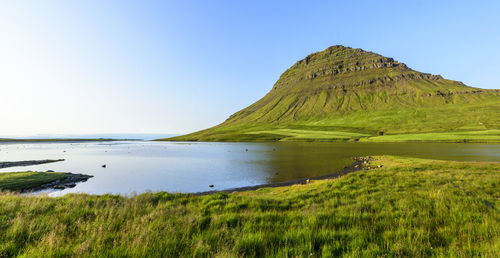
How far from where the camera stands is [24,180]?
29312 millimetres

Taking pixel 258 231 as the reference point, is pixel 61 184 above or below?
below

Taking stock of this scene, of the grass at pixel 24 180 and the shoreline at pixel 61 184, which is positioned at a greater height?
the grass at pixel 24 180

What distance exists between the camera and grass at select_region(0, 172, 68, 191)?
26500 mm

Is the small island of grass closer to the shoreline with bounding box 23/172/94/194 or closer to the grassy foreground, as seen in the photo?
the shoreline with bounding box 23/172/94/194

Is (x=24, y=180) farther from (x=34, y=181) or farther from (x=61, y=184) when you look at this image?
(x=61, y=184)

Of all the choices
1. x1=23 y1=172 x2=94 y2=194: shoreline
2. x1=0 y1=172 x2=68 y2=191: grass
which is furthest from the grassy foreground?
x1=0 y1=172 x2=68 y2=191: grass

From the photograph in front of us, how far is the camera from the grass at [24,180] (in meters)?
26.5

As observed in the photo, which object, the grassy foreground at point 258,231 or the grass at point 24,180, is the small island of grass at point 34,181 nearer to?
the grass at point 24,180

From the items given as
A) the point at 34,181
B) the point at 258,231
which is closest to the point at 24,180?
the point at 34,181

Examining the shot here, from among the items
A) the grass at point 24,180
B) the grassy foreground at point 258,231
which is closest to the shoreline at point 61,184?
the grass at point 24,180

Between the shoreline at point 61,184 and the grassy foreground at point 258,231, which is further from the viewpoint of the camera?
the shoreline at point 61,184

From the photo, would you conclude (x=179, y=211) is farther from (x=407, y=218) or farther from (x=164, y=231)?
(x=407, y=218)

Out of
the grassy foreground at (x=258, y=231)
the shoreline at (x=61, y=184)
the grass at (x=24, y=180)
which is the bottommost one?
the shoreline at (x=61, y=184)

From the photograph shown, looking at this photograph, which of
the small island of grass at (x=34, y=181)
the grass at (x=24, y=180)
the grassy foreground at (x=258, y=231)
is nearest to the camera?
the grassy foreground at (x=258, y=231)
